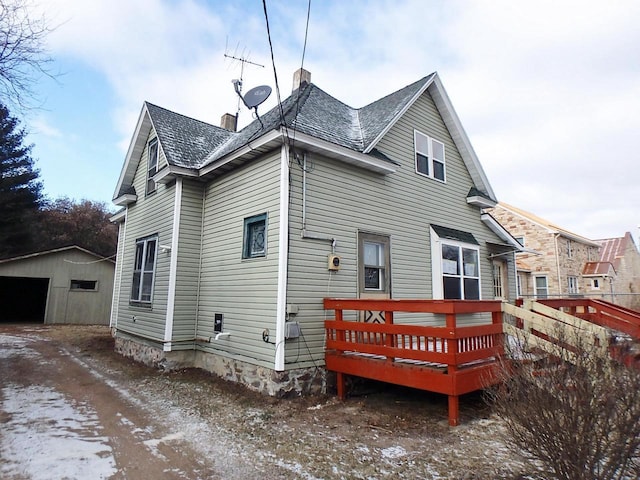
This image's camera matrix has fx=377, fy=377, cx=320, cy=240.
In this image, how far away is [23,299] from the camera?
938 inches

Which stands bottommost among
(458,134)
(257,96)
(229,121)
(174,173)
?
(174,173)

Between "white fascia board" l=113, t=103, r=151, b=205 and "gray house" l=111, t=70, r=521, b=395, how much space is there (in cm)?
5

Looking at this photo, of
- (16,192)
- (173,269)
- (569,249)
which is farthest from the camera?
(16,192)

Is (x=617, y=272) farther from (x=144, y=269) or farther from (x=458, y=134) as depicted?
(x=144, y=269)

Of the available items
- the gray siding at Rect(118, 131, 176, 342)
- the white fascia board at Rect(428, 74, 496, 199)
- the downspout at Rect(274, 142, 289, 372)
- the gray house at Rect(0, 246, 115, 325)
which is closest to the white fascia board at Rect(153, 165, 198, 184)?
the gray siding at Rect(118, 131, 176, 342)

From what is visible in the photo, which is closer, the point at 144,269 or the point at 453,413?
the point at 453,413

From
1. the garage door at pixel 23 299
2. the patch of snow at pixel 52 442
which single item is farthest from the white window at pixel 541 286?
the garage door at pixel 23 299

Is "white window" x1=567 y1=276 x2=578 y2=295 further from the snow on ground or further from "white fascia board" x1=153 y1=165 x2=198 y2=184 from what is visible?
the snow on ground

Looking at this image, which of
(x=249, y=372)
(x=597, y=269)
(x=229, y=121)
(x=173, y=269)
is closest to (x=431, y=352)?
(x=249, y=372)

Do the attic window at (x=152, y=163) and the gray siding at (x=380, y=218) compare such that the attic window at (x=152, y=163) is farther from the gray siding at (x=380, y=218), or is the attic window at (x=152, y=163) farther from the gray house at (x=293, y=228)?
the gray siding at (x=380, y=218)

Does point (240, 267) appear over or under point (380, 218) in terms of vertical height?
under

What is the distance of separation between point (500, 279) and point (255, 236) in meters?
8.28

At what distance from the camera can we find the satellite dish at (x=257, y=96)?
7.68 meters

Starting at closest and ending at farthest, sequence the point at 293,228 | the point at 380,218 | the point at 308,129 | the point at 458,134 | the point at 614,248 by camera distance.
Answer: the point at 293,228 → the point at 308,129 → the point at 380,218 → the point at 458,134 → the point at 614,248
